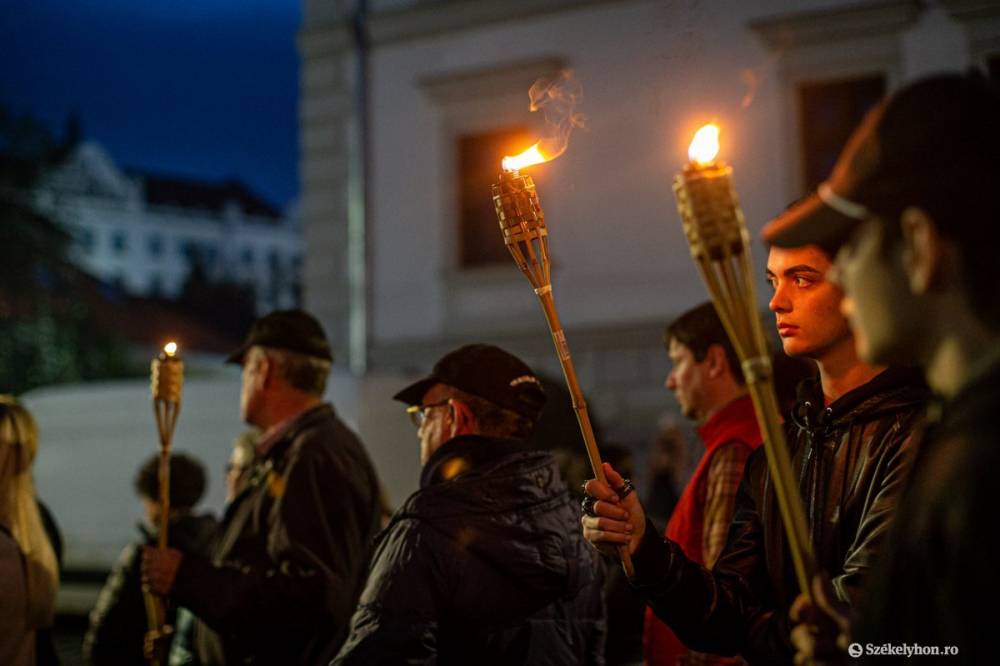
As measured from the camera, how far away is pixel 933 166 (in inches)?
58.5

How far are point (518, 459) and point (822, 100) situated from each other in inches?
382

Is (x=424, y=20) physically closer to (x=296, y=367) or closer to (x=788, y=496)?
(x=296, y=367)

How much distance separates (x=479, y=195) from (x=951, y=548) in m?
12.2

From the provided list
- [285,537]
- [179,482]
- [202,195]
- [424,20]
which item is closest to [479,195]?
[424,20]

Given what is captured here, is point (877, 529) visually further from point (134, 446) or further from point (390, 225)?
point (390, 225)

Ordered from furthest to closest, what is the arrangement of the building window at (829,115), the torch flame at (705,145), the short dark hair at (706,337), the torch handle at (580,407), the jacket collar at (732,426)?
the building window at (829,115)
the short dark hair at (706,337)
the jacket collar at (732,426)
the torch handle at (580,407)
the torch flame at (705,145)

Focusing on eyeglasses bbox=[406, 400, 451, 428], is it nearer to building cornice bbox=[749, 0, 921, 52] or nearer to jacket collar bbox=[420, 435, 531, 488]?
jacket collar bbox=[420, 435, 531, 488]

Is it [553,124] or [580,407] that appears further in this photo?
[553,124]

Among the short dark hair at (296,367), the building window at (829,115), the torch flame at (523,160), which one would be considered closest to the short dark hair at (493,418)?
the torch flame at (523,160)

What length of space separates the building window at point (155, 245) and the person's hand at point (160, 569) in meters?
74.6

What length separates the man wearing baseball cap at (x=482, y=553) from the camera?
2834 millimetres

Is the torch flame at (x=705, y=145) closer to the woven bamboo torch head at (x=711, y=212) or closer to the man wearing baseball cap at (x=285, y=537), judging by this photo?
the woven bamboo torch head at (x=711, y=212)

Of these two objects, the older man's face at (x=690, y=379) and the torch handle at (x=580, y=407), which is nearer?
the torch handle at (x=580, y=407)

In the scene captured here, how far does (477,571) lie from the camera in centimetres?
294
